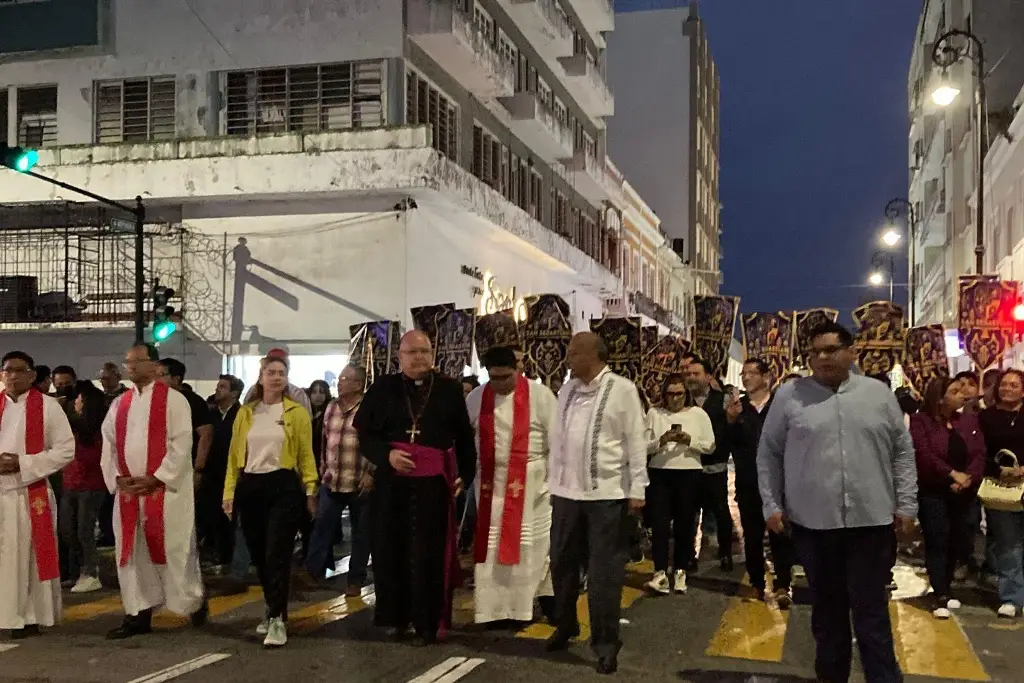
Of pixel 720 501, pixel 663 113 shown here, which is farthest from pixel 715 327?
pixel 663 113

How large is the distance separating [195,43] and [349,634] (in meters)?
18.1

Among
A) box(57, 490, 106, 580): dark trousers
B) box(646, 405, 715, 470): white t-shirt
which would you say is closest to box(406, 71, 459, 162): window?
box(57, 490, 106, 580): dark trousers

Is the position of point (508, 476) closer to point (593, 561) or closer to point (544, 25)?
point (593, 561)

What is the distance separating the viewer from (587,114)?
39.8 m

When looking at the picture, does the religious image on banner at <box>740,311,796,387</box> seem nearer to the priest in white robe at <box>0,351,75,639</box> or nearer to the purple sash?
the purple sash

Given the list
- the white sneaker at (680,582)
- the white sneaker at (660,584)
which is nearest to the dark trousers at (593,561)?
the white sneaker at (660,584)

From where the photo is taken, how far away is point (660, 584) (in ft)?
32.9

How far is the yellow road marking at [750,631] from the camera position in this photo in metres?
7.79

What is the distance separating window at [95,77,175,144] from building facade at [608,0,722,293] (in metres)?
47.4

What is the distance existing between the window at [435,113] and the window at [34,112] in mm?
8248

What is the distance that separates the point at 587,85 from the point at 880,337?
77.2 feet

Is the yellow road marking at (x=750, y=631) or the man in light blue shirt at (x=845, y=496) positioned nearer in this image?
the man in light blue shirt at (x=845, y=496)

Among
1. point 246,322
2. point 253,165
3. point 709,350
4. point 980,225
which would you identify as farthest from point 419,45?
point 980,225

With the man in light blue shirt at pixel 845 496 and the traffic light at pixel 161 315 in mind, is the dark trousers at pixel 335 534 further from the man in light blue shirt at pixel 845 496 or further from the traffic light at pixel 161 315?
the traffic light at pixel 161 315
